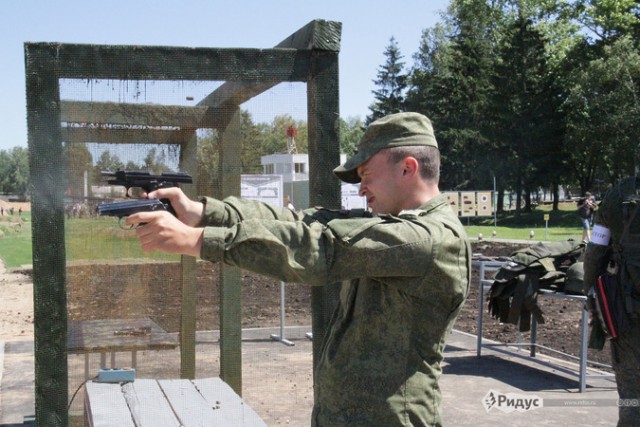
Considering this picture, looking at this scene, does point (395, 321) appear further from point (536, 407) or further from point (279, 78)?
point (536, 407)

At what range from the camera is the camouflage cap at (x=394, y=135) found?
246 centimetres

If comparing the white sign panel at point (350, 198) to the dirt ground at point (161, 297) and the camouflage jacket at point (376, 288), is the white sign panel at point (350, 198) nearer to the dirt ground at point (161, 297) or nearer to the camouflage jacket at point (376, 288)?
the dirt ground at point (161, 297)

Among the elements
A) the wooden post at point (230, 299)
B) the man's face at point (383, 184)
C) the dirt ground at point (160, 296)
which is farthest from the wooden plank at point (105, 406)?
the man's face at point (383, 184)

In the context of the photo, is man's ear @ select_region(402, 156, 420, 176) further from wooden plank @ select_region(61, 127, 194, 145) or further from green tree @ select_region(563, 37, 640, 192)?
green tree @ select_region(563, 37, 640, 192)

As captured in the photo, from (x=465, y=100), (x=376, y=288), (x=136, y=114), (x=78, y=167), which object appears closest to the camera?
(x=376, y=288)

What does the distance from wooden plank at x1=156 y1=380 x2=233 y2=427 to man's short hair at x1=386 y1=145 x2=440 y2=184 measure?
1765 mm

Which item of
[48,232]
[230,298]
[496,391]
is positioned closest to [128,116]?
[48,232]

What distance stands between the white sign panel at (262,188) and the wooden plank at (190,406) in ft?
3.50

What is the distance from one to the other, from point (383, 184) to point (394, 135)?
0.53ft

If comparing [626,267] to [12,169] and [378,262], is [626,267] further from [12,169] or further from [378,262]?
[12,169]

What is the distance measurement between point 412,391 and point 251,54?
6.65 feet

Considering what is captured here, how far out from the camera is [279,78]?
381cm

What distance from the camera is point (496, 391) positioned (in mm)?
7117

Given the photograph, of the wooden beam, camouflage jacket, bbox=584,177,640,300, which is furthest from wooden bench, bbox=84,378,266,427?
camouflage jacket, bbox=584,177,640,300
